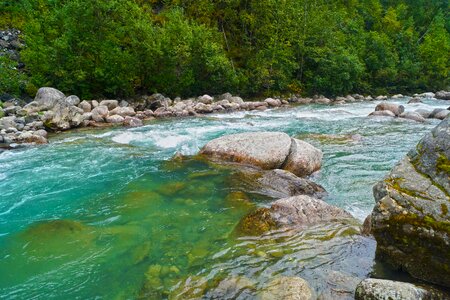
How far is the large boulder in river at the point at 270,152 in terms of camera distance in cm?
930

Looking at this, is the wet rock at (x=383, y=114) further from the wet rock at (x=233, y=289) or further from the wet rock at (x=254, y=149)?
the wet rock at (x=233, y=289)

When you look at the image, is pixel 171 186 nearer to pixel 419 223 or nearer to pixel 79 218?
pixel 79 218

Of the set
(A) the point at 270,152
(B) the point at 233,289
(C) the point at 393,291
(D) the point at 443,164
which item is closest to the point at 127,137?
(A) the point at 270,152

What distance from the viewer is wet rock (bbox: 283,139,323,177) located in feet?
30.3

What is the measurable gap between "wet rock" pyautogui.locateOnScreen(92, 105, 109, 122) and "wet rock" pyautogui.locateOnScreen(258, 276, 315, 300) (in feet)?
48.7

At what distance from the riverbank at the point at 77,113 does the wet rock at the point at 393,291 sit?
497 inches

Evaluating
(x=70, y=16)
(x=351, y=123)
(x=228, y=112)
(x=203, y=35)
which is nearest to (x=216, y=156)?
(x=351, y=123)

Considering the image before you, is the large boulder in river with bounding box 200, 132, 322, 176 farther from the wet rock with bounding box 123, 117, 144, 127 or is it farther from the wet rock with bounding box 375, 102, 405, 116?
the wet rock with bounding box 375, 102, 405, 116

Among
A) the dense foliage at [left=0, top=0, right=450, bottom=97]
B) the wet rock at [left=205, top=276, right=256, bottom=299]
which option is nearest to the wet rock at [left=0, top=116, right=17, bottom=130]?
the dense foliage at [left=0, top=0, right=450, bottom=97]

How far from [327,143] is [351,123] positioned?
18.2ft

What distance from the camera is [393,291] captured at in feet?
12.2

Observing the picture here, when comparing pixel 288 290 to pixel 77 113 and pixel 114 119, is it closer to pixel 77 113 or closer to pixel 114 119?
pixel 114 119

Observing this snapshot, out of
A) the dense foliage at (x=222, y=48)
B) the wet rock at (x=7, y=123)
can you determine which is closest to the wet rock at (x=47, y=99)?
the wet rock at (x=7, y=123)

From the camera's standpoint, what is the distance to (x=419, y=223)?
13.4 ft
